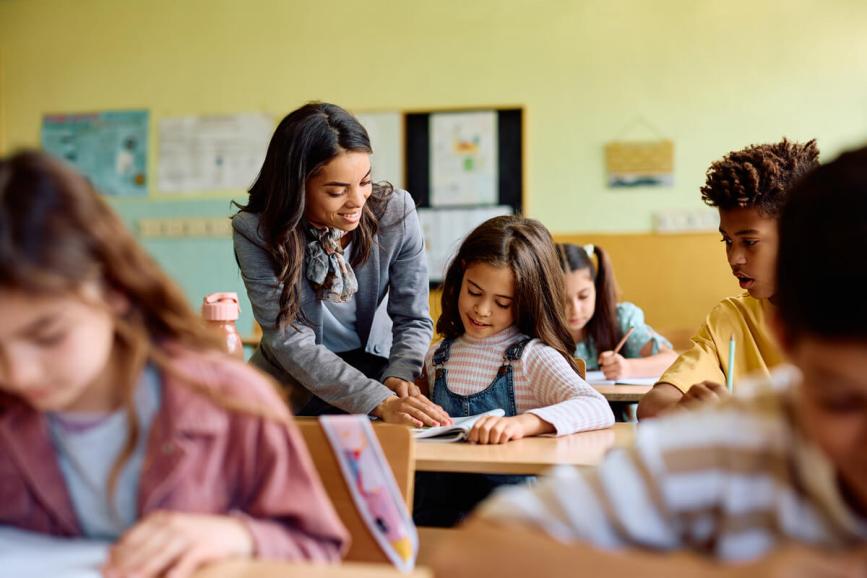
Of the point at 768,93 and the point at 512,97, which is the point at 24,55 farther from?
the point at 768,93

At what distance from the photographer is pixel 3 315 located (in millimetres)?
823

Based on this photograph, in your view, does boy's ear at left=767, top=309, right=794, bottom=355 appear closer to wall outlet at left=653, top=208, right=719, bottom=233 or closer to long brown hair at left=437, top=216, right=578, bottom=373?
long brown hair at left=437, top=216, right=578, bottom=373

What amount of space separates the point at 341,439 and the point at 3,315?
46 centimetres

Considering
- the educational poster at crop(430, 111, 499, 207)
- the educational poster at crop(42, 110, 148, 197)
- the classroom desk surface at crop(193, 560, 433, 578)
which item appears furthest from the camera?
the educational poster at crop(42, 110, 148, 197)

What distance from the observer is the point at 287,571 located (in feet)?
2.52

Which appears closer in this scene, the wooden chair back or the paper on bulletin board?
the wooden chair back

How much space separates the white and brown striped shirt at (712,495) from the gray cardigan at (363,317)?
1260mm

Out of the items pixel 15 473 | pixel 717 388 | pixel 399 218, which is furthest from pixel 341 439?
pixel 399 218

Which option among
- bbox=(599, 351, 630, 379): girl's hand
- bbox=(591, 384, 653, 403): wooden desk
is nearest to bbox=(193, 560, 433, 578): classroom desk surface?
bbox=(591, 384, 653, 403): wooden desk

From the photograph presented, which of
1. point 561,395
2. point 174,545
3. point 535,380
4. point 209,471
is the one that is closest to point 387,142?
point 535,380

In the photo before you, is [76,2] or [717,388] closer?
[717,388]

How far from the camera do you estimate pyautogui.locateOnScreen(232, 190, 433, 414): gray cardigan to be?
2.05 metres

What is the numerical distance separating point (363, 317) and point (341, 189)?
38 centimetres

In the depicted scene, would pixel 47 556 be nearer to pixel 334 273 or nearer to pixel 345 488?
pixel 345 488
